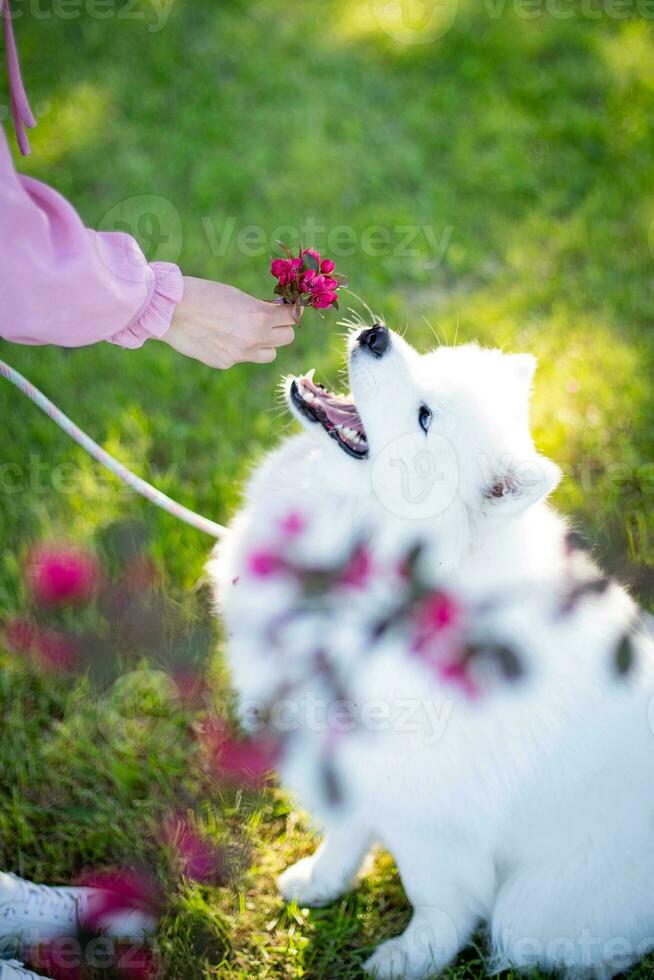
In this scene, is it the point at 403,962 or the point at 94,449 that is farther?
the point at 94,449

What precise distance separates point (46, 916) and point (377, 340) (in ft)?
6.16

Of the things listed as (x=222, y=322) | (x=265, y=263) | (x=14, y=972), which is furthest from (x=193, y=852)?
(x=265, y=263)

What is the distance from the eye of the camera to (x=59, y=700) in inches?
118

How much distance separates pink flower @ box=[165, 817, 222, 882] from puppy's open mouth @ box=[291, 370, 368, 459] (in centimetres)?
137

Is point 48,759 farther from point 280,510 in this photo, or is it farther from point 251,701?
point 280,510

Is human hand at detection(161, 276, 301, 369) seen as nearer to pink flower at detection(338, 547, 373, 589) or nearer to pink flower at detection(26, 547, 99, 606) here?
pink flower at detection(338, 547, 373, 589)

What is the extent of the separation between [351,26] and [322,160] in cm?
180

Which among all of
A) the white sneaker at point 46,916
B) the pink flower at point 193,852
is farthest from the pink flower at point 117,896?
the pink flower at point 193,852

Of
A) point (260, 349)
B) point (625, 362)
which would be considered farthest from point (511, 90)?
point (260, 349)

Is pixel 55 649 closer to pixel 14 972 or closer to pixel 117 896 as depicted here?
pixel 117 896

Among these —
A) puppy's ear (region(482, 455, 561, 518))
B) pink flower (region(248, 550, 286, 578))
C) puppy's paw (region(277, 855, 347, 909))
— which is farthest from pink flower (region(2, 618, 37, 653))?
puppy's ear (region(482, 455, 561, 518))

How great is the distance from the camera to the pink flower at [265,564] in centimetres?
238

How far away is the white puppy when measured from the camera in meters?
2.03

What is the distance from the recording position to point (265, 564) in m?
2.40
